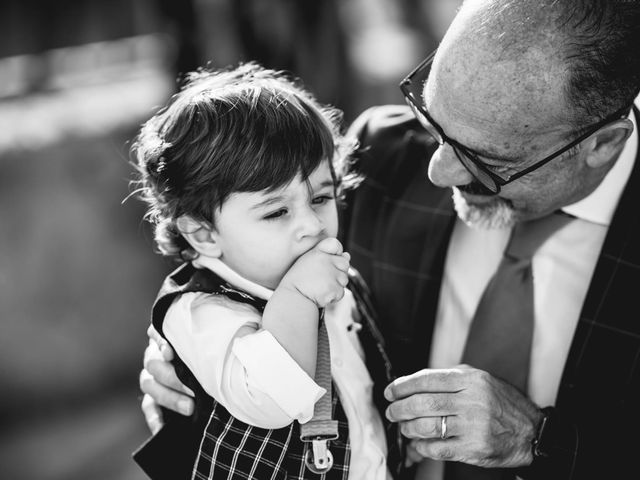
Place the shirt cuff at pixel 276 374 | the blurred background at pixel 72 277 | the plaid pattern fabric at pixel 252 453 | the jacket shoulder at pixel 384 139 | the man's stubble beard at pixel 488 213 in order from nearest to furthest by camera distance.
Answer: the shirt cuff at pixel 276 374
the plaid pattern fabric at pixel 252 453
the man's stubble beard at pixel 488 213
the jacket shoulder at pixel 384 139
the blurred background at pixel 72 277

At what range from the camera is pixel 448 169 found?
1.45 meters

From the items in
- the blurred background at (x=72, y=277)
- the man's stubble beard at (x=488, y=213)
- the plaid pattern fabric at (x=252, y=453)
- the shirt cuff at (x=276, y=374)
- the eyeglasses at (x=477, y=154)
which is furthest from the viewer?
the blurred background at (x=72, y=277)

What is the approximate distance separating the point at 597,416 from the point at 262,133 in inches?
36.1

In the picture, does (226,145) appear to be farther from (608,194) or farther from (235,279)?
(608,194)

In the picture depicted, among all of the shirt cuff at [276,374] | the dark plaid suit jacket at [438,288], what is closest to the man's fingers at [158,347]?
the shirt cuff at [276,374]

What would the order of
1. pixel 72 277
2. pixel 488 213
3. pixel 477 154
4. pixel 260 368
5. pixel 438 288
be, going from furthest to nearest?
pixel 72 277, pixel 438 288, pixel 488 213, pixel 477 154, pixel 260 368

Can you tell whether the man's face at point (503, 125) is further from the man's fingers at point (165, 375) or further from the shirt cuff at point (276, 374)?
the man's fingers at point (165, 375)

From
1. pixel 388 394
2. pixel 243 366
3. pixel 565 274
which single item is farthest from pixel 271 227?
pixel 565 274

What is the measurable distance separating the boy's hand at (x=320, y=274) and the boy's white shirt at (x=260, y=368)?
0.33ft

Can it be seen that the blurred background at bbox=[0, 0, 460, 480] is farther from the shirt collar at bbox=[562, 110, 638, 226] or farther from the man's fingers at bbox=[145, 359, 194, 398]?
the shirt collar at bbox=[562, 110, 638, 226]

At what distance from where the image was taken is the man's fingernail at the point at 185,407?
143 cm

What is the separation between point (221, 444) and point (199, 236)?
402mm

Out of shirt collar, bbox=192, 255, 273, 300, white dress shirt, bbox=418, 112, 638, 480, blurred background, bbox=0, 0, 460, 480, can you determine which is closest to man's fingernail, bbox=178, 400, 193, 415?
shirt collar, bbox=192, 255, 273, 300

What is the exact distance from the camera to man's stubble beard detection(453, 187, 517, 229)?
1520mm
